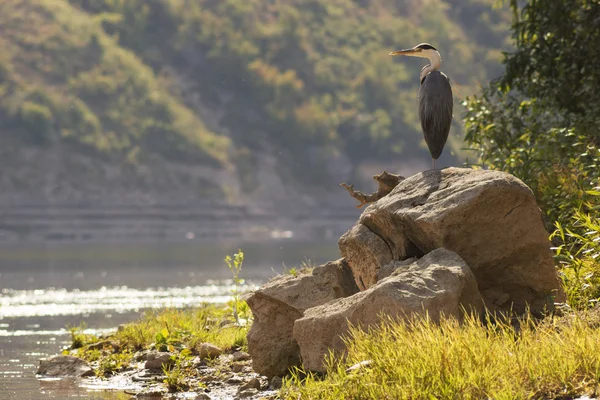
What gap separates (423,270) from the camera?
1079cm

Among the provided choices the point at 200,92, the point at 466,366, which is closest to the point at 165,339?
the point at 466,366

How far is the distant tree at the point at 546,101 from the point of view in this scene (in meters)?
16.9

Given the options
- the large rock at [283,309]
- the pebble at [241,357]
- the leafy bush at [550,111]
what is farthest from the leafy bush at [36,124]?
the large rock at [283,309]

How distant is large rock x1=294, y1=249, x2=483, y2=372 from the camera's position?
10352mm

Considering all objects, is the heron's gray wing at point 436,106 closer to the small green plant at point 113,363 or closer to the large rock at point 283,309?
the large rock at point 283,309

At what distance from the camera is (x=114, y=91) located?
15175 cm

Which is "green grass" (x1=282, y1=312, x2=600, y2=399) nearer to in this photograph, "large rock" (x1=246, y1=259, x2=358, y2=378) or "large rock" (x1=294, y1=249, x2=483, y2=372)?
"large rock" (x1=294, y1=249, x2=483, y2=372)

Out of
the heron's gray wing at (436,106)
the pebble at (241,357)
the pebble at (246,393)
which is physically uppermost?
the heron's gray wing at (436,106)

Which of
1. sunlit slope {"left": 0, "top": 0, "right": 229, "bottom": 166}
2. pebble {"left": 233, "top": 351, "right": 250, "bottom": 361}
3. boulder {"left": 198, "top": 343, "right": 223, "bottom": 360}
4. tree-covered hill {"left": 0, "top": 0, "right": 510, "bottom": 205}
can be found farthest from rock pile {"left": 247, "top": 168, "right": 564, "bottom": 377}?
sunlit slope {"left": 0, "top": 0, "right": 229, "bottom": 166}

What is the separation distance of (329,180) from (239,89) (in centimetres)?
3393

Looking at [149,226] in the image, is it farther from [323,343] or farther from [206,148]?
[323,343]

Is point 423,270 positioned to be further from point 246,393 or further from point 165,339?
point 165,339

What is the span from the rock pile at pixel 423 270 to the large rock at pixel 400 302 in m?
0.01

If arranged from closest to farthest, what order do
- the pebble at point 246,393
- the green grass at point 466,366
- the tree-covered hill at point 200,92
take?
the green grass at point 466,366, the pebble at point 246,393, the tree-covered hill at point 200,92
